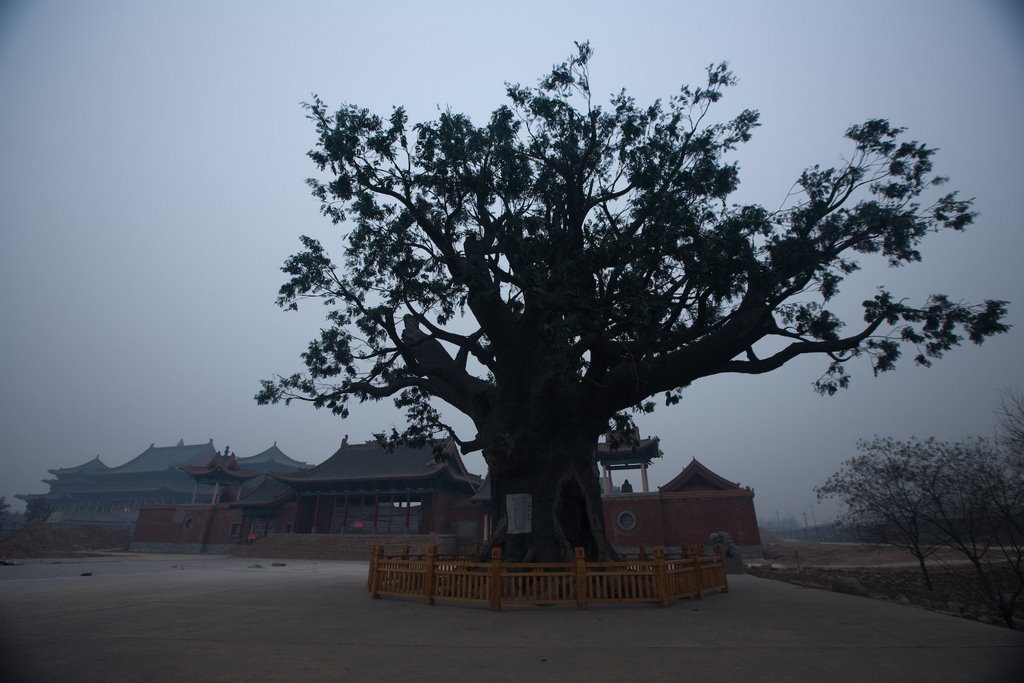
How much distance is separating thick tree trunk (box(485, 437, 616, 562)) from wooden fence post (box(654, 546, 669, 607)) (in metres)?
1.53

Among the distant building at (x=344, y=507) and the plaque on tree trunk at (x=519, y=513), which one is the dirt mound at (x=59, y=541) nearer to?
the distant building at (x=344, y=507)

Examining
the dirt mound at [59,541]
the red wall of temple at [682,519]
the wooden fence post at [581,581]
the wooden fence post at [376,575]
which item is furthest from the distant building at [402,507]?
the wooden fence post at [581,581]

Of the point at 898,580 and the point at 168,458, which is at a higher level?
the point at 168,458

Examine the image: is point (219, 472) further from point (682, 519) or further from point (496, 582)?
point (496, 582)

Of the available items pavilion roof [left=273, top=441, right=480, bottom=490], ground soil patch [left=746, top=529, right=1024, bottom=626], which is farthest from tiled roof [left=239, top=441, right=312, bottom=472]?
ground soil patch [left=746, top=529, right=1024, bottom=626]

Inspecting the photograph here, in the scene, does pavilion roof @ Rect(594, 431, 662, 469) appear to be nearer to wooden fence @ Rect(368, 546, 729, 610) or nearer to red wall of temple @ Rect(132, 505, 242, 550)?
wooden fence @ Rect(368, 546, 729, 610)

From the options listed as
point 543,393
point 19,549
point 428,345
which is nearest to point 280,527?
point 19,549

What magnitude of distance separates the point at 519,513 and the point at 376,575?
263 cm

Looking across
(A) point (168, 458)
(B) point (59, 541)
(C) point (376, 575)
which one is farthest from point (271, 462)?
(C) point (376, 575)

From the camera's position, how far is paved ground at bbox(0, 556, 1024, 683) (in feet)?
12.0

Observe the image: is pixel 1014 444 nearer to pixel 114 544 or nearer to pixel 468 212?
pixel 468 212

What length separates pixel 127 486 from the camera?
1934 inches

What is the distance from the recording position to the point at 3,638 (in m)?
4.70

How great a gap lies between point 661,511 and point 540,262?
1974cm
